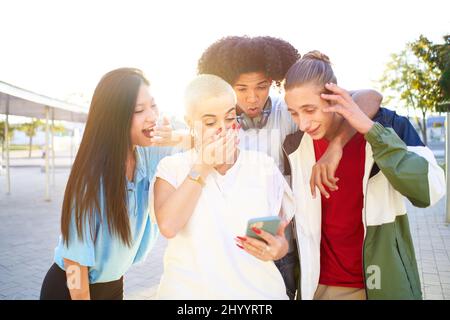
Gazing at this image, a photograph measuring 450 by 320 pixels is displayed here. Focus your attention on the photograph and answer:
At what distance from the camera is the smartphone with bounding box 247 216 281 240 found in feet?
4.85

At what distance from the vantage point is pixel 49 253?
622 cm

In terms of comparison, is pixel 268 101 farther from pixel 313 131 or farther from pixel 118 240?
pixel 118 240

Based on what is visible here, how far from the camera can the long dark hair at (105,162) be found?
1874 millimetres

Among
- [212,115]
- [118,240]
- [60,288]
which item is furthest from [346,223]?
[60,288]

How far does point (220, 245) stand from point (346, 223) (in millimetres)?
757

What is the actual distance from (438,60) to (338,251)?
21.1 meters

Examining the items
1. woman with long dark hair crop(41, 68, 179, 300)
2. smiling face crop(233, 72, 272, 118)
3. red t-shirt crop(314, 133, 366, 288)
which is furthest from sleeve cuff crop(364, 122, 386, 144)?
woman with long dark hair crop(41, 68, 179, 300)

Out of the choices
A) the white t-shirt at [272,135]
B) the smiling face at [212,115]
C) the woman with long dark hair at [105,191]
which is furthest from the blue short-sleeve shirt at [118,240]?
the smiling face at [212,115]

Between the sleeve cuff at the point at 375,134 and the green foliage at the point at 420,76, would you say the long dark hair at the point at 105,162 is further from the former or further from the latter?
the green foliage at the point at 420,76

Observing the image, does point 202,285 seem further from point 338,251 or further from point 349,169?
point 349,169

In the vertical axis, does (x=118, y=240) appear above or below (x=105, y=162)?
below

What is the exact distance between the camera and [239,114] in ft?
7.81

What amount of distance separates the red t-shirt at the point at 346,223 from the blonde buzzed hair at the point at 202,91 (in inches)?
29.8
